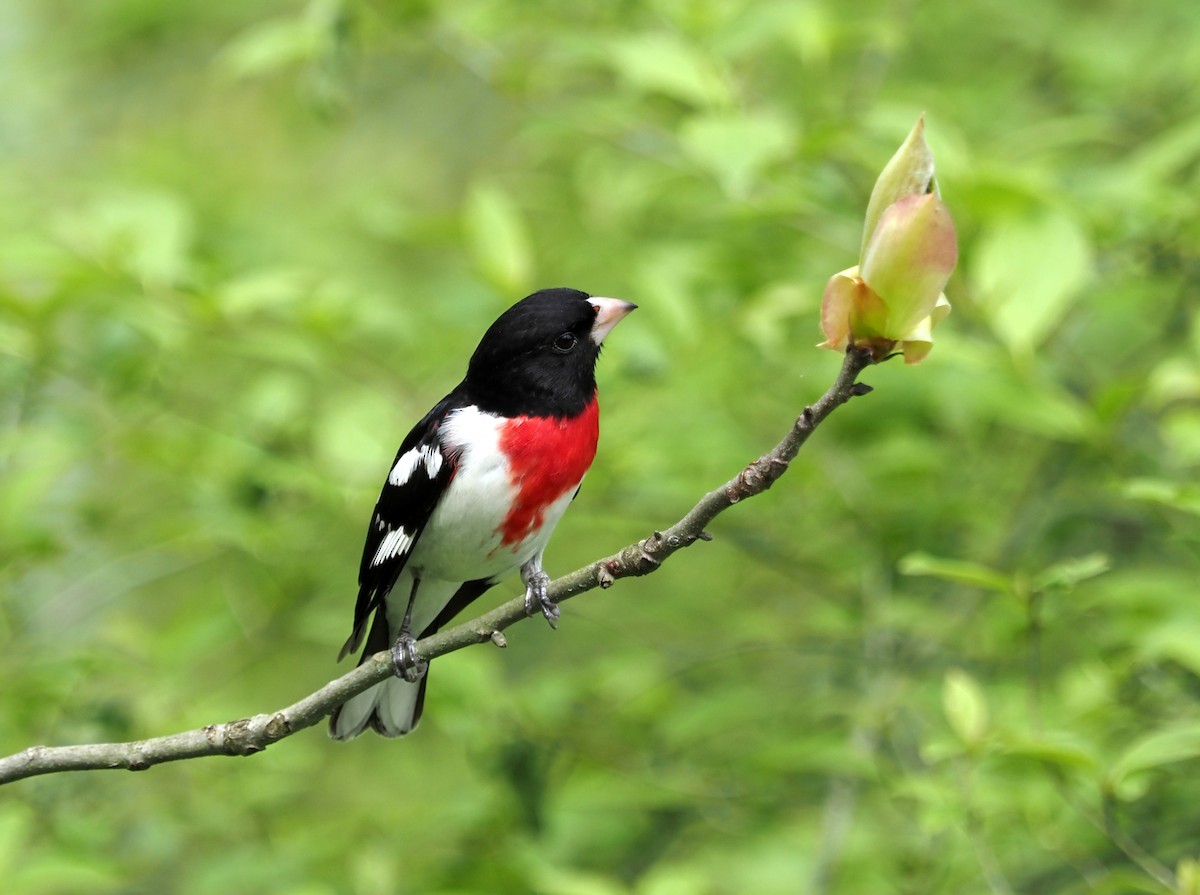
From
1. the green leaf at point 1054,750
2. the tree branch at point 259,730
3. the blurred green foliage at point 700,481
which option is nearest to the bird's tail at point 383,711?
the blurred green foliage at point 700,481

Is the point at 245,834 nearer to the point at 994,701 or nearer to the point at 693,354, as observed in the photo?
the point at 693,354

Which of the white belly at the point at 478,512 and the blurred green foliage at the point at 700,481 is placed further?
the blurred green foliage at the point at 700,481

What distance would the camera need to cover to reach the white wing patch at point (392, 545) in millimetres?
2539

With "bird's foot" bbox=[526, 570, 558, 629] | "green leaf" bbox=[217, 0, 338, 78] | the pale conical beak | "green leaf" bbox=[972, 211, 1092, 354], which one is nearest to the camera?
"bird's foot" bbox=[526, 570, 558, 629]

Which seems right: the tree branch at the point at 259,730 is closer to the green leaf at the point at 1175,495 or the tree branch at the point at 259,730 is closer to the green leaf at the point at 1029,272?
the green leaf at the point at 1175,495

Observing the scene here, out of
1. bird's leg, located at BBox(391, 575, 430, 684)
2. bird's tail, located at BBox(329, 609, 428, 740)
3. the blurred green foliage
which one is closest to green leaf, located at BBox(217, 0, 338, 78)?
the blurred green foliage

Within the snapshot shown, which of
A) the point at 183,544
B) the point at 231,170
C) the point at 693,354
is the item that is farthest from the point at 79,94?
the point at 693,354

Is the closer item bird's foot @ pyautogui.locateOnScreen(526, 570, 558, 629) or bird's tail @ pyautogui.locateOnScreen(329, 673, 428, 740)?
bird's foot @ pyautogui.locateOnScreen(526, 570, 558, 629)

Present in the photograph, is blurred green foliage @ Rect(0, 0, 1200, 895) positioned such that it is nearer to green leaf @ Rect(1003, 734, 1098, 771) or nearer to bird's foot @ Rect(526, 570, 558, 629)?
green leaf @ Rect(1003, 734, 1098, 771)

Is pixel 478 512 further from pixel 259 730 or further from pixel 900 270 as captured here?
pixel 900 270

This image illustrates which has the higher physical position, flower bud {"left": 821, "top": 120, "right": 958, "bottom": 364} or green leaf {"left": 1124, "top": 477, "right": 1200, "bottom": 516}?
flower bud {"left": 821, "top": 120, "right": 958, "bottom": 364}

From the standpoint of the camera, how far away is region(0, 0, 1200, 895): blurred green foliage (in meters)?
3.02

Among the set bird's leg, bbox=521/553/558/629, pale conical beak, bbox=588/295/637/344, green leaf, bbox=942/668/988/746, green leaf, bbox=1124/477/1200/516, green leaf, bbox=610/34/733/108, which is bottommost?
green leaf, bbox=942/668/988/746

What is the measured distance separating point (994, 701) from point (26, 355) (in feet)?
8.61
